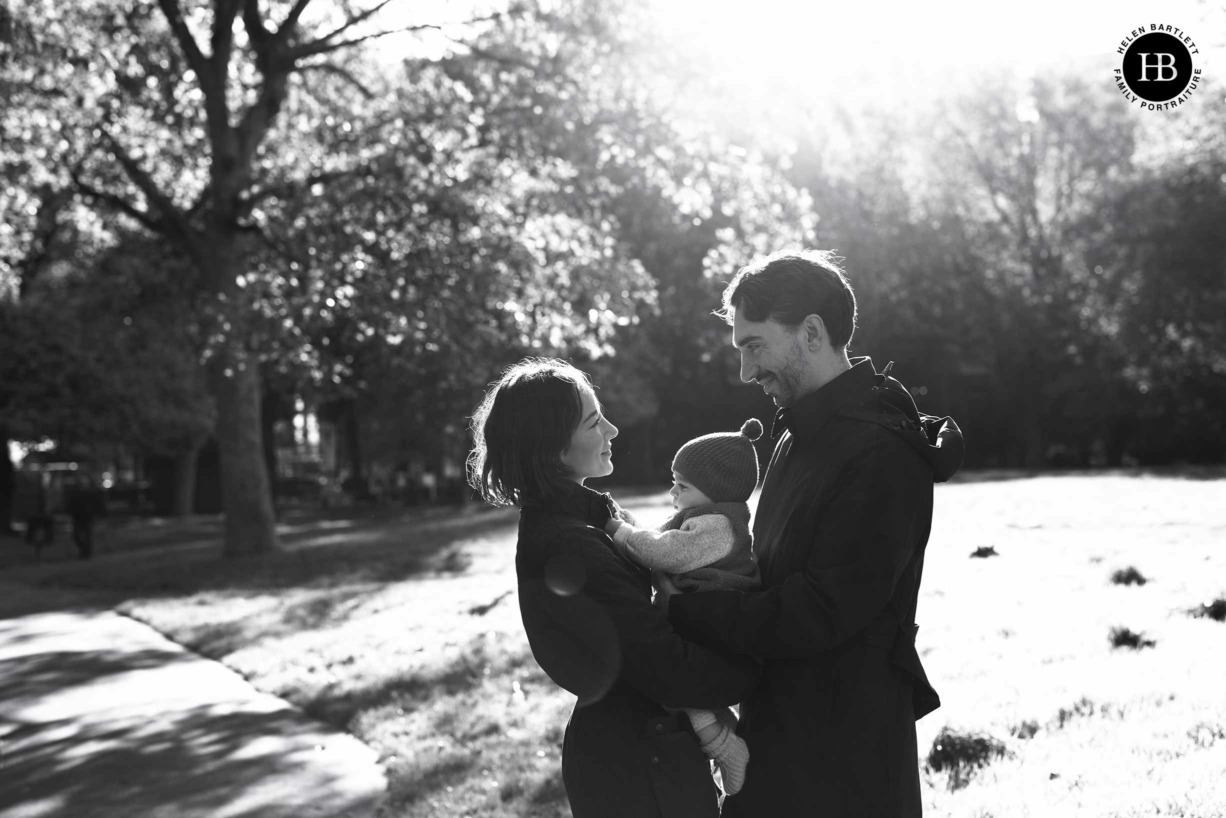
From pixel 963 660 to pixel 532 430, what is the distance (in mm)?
5204

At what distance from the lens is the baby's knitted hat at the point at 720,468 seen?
2990mm

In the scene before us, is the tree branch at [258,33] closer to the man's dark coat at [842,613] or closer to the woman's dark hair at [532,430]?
the woman's dark hair at [532,430]

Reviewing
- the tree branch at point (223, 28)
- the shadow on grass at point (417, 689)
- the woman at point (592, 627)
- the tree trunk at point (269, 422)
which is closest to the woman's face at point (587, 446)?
the woman at point (592, 627)

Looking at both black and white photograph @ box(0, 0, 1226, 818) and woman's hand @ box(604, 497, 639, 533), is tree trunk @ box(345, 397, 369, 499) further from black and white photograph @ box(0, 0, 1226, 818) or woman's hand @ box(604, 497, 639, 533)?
woman's hand @ box(604, 497, 639, 533)

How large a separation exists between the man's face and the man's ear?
12mm

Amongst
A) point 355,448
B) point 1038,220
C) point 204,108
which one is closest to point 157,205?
point 204,108

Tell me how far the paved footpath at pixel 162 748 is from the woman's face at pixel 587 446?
3.79 meters

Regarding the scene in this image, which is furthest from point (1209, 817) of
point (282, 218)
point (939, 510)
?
point (282, 218)

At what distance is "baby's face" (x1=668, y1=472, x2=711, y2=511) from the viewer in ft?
9.87

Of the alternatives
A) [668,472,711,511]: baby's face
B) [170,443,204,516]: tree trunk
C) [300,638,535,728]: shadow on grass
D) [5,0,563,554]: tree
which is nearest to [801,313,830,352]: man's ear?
[668,472,711,511]: baby's face

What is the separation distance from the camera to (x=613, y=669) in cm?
284

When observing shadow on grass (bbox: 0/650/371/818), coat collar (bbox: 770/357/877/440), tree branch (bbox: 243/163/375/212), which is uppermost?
tree branch (bbox: 243/163/375/212)

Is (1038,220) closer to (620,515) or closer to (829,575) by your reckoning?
(620,515)

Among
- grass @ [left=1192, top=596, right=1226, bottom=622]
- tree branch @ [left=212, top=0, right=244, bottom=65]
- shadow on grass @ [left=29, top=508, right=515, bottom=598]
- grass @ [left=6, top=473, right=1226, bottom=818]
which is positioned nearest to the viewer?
grass @ [left=6, top=473, right=1226, bottom=818]
